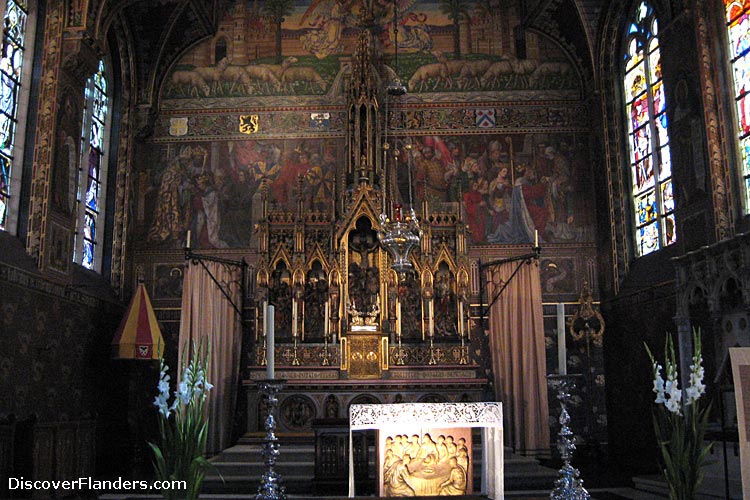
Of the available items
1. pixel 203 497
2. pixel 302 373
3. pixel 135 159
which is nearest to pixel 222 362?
pixel 302 373

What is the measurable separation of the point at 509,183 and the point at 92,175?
894 centimetres

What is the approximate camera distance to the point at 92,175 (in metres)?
15.1

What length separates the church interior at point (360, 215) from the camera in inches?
450

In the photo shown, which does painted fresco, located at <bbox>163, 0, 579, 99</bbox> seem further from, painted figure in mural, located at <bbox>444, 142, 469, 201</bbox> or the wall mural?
painted figure in mural, located at <bbox>444, 142, 469, 201</bbox>

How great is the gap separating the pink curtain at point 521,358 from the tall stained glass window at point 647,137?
2408 millimetres

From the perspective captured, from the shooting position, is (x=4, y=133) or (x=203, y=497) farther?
(x=4, y=133)

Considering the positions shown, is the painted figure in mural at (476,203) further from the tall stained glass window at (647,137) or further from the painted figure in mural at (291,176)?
the painted figure in mural at (291,176)

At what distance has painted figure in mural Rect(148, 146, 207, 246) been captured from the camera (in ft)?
52.5

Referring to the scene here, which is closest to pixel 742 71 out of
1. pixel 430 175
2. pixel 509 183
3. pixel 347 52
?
pixel 509 183

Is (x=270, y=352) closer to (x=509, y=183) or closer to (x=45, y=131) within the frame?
A: (x=45, y=131)

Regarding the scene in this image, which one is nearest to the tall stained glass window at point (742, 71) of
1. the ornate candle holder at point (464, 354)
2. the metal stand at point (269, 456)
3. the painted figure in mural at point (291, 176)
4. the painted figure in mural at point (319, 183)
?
the ornate candle holder at point (464, 354)

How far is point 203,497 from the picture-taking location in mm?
10586

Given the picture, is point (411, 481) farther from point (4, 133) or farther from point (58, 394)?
point (4, 133)

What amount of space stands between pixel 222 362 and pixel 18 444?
4.45 m
